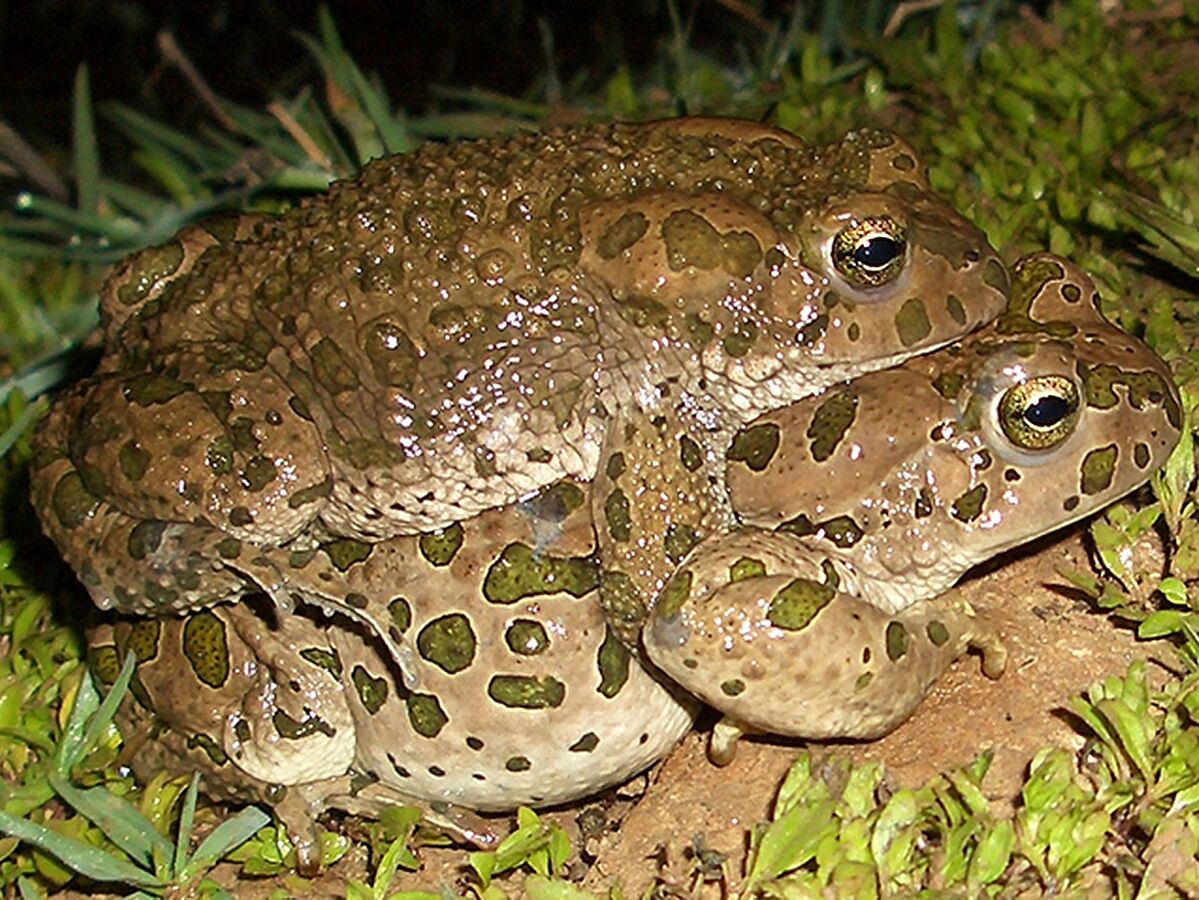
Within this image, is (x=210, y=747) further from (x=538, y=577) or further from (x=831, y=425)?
(x=831, y=425)

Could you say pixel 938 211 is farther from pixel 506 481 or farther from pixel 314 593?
pixel 314 593

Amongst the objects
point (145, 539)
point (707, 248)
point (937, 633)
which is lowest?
point (937, 633)

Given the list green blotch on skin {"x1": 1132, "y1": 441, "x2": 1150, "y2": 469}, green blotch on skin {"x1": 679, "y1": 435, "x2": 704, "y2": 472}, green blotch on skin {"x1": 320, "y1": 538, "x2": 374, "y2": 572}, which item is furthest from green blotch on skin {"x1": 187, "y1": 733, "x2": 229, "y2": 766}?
green blotch on skin {"x1": 1132, "y1": 441, "x2": 1150, "y2": 469}

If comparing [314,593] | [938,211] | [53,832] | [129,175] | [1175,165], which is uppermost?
[938,211]

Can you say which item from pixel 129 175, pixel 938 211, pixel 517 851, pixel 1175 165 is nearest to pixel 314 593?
pixel 517 851

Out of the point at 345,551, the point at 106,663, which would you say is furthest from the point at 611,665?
the point at 106,663

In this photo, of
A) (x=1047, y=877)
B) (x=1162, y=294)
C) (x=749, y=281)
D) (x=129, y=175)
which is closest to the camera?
(x=1047, y=877)
